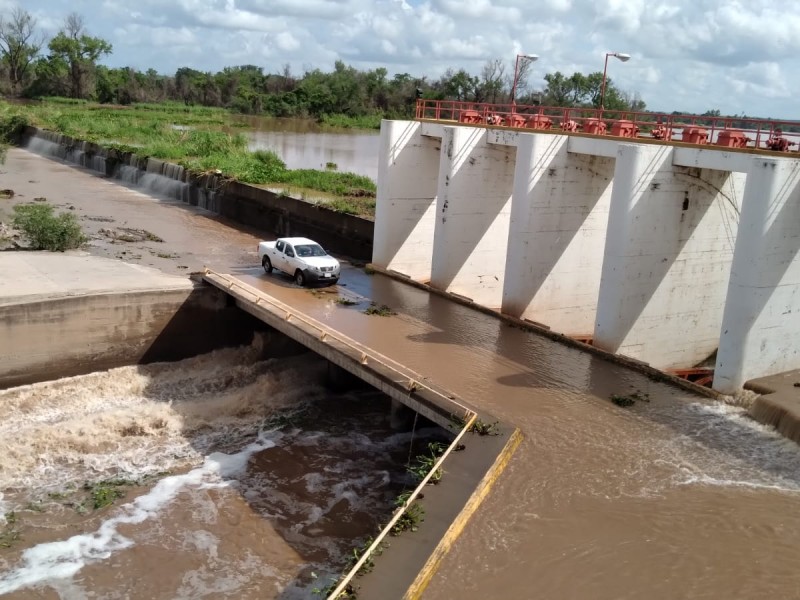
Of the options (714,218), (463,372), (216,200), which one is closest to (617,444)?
(463,372)

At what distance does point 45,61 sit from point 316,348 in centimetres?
10069

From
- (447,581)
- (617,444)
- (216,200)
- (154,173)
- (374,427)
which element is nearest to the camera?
(447,581)

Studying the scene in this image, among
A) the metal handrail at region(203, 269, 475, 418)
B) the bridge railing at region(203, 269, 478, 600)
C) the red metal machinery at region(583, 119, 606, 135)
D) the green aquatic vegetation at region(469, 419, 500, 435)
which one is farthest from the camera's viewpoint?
the red metal machinery at region(583, 119, 606, 135)

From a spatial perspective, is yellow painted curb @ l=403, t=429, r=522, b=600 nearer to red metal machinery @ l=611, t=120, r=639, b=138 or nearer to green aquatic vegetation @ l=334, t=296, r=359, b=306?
green aquatic vegetation @ l=334, t=296, r=359, b=306

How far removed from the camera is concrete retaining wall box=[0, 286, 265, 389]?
671 inches

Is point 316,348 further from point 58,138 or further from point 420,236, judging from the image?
point 58,138

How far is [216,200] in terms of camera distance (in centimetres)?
3444

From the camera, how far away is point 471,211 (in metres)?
20.8

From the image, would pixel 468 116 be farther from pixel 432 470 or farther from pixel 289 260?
pixel 432 470

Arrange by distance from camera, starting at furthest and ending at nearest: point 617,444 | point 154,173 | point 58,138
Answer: point 58,138 → point 154,173 → point 617,444

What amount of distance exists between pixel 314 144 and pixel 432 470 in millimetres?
59165

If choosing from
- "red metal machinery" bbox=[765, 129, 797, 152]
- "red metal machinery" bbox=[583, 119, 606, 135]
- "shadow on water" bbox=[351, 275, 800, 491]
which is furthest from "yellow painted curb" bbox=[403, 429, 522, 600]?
"red metal machinery" bbox=[583, 119, 606, 135]

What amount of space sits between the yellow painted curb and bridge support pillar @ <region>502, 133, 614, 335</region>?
7.26 meters

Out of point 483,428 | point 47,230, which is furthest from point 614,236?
point 47,230
